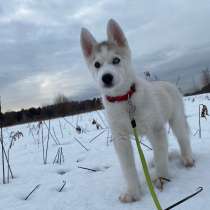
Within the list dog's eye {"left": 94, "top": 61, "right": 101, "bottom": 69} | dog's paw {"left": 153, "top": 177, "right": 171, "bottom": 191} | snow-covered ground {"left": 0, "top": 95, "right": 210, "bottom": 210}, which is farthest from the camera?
dog's eye {"left": 94, "top": 61, "right": 101, "bottom": 69}

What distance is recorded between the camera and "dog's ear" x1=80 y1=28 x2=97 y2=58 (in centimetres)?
468

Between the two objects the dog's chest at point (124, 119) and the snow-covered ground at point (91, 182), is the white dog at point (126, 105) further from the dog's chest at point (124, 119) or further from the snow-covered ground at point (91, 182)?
the snow-covered ground at point (91, 182)

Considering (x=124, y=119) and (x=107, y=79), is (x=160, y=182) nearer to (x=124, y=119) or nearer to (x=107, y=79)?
(x=124, y=119)

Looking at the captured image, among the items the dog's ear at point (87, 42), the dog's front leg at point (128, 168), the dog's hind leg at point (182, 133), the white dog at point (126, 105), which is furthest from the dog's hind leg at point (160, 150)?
the dog's ear at point (87, 42)

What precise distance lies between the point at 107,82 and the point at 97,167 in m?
1.61

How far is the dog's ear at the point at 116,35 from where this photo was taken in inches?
180

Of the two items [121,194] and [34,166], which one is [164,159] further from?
[34,166]

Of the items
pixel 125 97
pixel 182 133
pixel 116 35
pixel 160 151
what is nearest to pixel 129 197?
pixel 160 151

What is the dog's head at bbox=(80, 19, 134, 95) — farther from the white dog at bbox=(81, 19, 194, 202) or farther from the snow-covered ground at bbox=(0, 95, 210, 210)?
the snow-covered ground at bbox=(0, 95, 210, 210)

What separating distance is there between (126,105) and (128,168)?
0.71 m

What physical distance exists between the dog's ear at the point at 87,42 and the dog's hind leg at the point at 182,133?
4.85 feet

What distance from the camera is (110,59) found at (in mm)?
4309

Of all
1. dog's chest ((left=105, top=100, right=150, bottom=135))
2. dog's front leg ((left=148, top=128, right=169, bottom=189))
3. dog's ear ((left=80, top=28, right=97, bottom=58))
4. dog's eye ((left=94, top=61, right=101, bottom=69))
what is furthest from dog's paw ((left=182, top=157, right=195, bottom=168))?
dog's ear ((left=80, top=28, right=97, bottom=58))

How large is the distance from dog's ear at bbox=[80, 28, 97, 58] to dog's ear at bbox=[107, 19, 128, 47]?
0.23 meters
